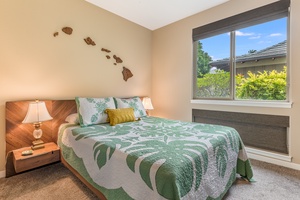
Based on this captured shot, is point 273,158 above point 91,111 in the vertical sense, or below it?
below

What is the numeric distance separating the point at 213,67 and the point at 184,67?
0.58 m

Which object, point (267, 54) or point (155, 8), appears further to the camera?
point (155, 8)

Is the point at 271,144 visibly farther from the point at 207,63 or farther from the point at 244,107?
the point at 207,63

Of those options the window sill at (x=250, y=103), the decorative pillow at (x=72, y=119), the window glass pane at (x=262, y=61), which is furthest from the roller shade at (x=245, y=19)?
the decorative pillow at (x=72, y=119)

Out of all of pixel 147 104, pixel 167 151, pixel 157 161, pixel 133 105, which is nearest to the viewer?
pixel 157 161

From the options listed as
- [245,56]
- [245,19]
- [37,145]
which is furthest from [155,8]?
[37,145]

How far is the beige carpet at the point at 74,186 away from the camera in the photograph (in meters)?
1.65

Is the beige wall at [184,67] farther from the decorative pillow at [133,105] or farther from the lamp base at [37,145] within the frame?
the lamp base at [37,145]

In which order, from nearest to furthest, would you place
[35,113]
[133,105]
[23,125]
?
[35,113]
[23,125]
[133,105]

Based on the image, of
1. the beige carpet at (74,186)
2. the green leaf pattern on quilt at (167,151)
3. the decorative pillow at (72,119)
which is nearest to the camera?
the green leaf pattern on quilt at (167,151)

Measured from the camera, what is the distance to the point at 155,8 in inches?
115

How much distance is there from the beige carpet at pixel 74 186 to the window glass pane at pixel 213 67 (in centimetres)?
139

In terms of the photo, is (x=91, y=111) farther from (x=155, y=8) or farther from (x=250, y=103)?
(x=250, y=103)

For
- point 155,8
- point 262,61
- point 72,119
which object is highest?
point 155,8
